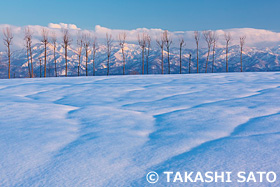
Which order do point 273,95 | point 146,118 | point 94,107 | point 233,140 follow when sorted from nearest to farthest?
point 233,140
point 146,118
point 94,107
point 273,95

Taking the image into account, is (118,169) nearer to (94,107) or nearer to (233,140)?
(233,140)

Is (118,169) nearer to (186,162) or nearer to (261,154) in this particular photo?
(186,162)

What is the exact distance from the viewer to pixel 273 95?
5.69 meters

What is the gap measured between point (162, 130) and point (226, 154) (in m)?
1.01

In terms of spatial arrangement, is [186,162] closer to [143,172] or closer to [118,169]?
[143,172]

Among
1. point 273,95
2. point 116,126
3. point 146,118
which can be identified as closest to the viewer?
point 116,126

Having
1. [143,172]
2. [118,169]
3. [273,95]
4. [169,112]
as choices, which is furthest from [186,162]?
[273,95]

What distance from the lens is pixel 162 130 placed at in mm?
3262

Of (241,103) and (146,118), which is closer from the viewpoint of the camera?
(146,118)

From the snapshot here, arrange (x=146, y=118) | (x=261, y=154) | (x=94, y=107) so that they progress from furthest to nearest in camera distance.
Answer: (x=94, y=107) < (x=146, y=118) < (x=261, y=154)

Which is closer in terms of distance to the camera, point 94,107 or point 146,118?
point 146,118

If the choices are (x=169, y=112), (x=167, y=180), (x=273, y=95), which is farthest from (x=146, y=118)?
(x=273, y=95)

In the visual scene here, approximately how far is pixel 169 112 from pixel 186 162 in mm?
2067

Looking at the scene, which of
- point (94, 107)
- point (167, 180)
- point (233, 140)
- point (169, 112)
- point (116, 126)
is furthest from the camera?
point (94, 107)
